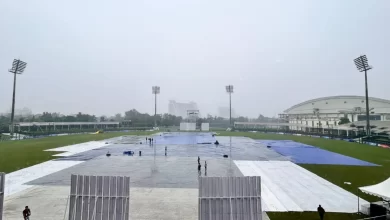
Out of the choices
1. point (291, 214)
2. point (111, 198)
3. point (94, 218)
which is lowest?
point (291, 214)

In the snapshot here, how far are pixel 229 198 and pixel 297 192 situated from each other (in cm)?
931

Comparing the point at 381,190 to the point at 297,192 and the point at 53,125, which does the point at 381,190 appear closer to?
the point at 297,192

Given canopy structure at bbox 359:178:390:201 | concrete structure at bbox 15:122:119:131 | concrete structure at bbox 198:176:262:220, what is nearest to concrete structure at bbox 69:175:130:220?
concrete structure at bbox 198:176:262:220

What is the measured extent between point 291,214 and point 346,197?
14.0 ft

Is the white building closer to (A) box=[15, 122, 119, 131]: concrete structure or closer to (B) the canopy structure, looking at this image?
(B) the canopy structure

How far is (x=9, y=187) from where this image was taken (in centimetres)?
1482

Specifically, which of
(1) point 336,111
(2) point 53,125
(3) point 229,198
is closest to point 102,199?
(3) point 229,198

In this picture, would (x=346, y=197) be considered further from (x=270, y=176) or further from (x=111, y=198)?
(x=111, y=198)

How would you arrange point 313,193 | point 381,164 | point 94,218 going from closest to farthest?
point 94,218, point 313,193, point 381,164

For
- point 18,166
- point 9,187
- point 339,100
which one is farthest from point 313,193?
point 339,100

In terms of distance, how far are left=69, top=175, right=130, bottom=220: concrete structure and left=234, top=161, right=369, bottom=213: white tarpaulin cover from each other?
7.21 metres

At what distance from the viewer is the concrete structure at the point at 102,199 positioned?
6.78 meters

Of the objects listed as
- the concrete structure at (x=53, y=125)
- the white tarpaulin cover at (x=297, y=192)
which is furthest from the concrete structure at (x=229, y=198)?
the concrete structure at (x=53, y=125)

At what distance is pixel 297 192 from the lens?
14.4 meters
